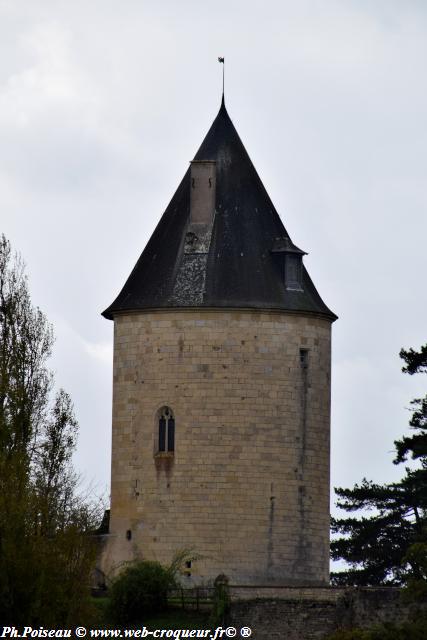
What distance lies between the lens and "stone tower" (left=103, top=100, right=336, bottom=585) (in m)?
73.4

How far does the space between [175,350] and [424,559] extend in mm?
10860

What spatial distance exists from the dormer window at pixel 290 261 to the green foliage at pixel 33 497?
631 cm

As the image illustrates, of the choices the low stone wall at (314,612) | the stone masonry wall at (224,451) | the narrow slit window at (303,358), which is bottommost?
the low stone wall at (314,612)

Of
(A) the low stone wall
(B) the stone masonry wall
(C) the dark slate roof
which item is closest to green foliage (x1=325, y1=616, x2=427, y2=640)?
(A) the low stone wall

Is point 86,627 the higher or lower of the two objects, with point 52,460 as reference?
lower

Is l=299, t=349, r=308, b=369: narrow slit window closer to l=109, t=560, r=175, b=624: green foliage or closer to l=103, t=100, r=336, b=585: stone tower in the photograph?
l=103, t=100, r=336, b=585: stone tower

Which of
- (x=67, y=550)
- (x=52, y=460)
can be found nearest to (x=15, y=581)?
(x=67, y=550)

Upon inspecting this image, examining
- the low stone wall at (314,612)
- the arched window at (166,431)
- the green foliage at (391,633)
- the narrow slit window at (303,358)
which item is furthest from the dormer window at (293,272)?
the green foliage at (391,633)

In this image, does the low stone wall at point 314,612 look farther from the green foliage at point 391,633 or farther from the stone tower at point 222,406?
the stone tower at point 222,406

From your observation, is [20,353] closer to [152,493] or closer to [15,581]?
[152,493]

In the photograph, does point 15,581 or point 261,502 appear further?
point 261,502

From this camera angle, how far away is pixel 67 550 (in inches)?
2539

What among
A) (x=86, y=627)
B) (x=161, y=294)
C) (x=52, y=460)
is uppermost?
(x=161, y=294)

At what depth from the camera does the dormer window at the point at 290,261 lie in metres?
75.1
